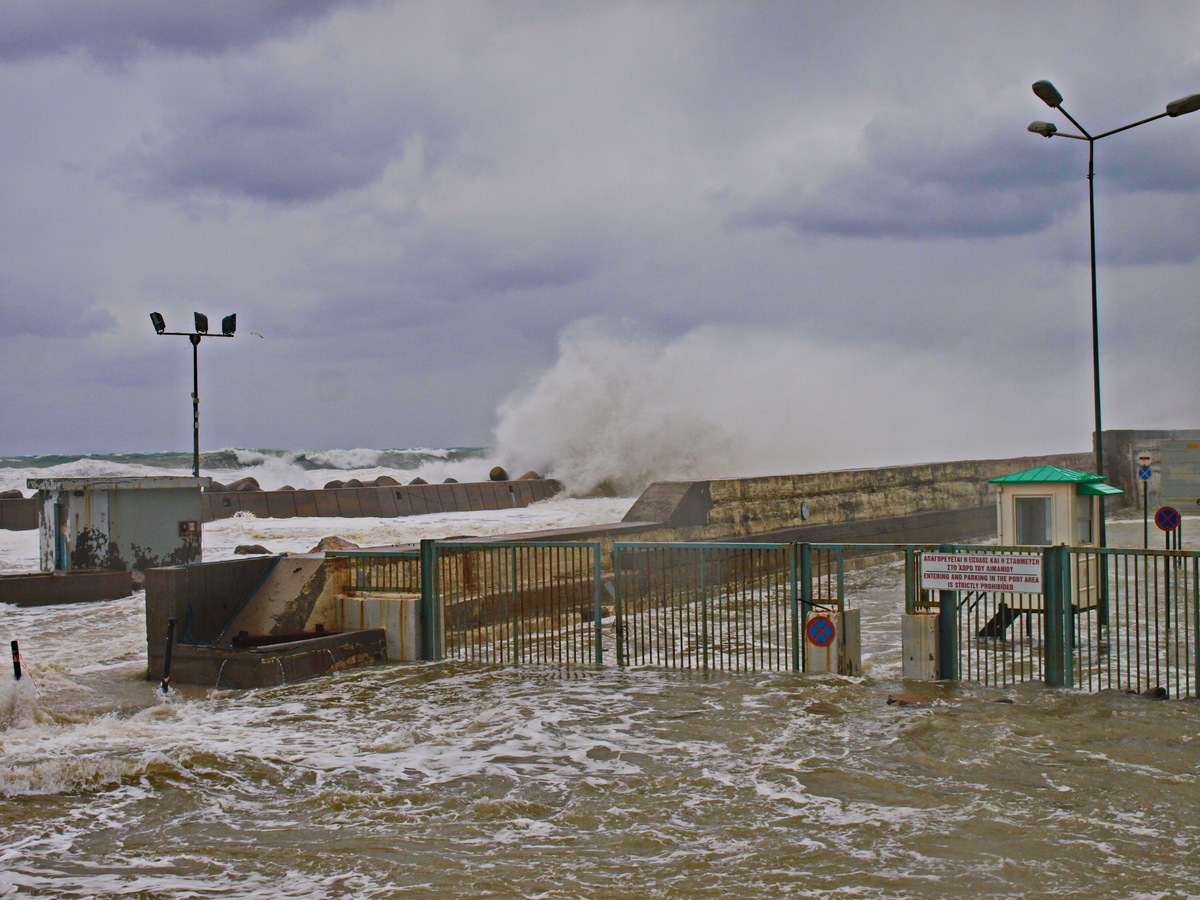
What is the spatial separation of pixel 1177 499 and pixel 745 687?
11047mm

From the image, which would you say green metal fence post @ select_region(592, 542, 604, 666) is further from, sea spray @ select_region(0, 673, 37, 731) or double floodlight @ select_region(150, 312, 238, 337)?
double floodlight @ select_region(150, 312, 238, 337)

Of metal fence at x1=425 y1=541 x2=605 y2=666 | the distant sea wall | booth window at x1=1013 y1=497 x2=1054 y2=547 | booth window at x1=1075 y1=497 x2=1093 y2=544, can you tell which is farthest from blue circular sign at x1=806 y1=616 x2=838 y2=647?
the distant sea wall

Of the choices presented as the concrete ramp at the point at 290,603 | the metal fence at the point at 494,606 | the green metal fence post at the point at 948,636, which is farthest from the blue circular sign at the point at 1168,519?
the concrete ramp at the point at 290,603

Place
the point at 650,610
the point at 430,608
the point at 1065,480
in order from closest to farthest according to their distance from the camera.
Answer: the point at 650,610 → the point at 430,608 → the point at 1065,480

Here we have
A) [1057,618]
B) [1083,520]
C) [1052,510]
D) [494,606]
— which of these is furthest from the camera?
[1083,520]

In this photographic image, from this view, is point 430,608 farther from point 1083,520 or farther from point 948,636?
point 1083,520

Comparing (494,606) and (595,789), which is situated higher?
(494,606)

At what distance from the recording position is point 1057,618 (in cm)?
842

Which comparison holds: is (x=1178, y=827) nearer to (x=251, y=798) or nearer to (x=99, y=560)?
(x=251, y=798)

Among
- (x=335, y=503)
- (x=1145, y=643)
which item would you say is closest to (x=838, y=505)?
(x=1145, y=643)

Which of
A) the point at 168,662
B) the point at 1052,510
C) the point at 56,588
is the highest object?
the point at 1052,510

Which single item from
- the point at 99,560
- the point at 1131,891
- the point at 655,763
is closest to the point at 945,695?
the point at 655,763

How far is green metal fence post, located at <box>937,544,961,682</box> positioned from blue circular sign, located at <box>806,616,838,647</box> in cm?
85

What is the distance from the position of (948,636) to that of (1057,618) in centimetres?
85
